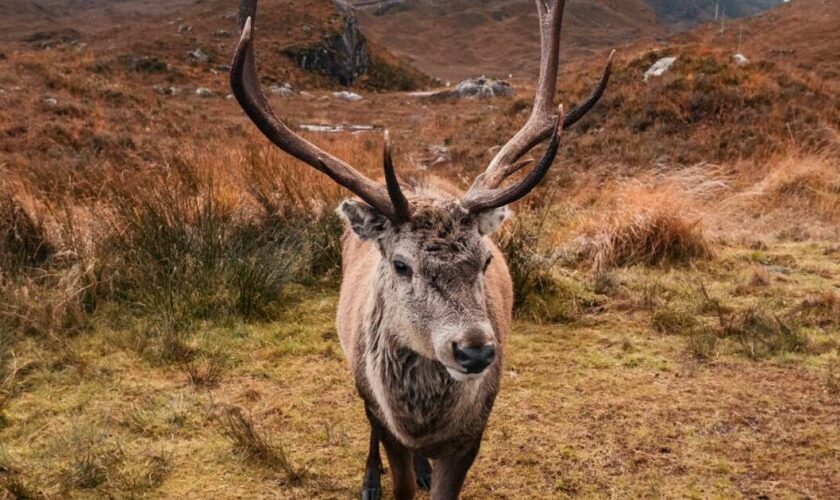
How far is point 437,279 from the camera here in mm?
2793

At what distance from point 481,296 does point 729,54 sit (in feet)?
55.2

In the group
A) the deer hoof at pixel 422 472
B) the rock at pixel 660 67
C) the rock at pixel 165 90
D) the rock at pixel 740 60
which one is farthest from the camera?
the rock at pixel 165 90

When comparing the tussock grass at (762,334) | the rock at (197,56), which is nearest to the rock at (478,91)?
the rock at (197,56)

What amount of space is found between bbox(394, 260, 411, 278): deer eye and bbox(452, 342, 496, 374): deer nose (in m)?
0.51

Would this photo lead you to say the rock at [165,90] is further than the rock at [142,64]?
No

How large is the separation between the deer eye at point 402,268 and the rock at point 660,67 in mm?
15076

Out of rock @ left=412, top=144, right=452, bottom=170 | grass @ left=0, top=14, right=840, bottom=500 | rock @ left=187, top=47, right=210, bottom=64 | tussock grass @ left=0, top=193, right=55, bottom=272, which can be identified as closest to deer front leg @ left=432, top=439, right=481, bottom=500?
grass @ left=0, top=14, right=840, bottom=500

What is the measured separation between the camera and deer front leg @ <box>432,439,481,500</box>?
124 inches

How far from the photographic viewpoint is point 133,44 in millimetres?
41812

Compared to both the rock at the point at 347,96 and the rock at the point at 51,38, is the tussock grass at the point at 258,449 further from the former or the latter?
the rock at the point at 51,38

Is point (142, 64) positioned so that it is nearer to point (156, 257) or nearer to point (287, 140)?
point (156, 257)

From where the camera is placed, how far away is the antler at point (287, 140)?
3006 mm

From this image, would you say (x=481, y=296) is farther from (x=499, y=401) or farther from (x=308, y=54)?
(x=308, y=54)

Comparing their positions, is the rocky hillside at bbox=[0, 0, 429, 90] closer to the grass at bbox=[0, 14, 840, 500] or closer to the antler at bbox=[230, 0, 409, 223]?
the grass at bbox=[0, 14, 840, 500]
